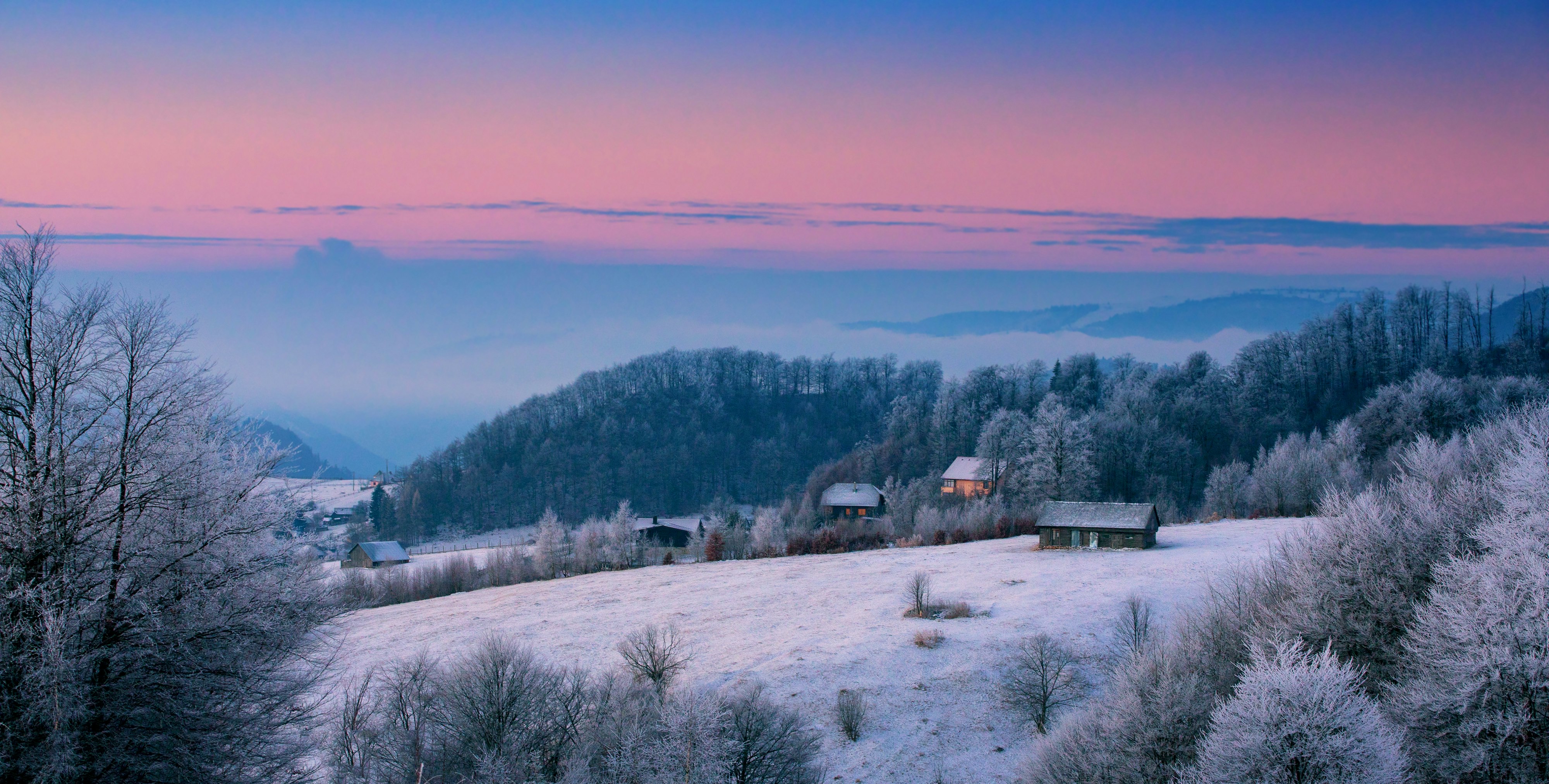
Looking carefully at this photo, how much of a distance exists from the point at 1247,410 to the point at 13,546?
347 ft

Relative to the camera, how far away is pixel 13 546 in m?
10.5

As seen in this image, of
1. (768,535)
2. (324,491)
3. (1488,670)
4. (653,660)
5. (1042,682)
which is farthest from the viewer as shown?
(324,491)

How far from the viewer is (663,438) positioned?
444 ft

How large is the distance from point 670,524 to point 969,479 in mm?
32030

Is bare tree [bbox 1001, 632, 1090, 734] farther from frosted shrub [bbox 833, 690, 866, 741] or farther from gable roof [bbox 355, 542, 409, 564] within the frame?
gable roof [bbox 355, 542, 409, 564]

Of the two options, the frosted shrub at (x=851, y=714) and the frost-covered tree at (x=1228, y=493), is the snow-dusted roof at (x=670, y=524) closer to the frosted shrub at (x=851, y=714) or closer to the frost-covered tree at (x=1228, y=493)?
the frost-covered tree at (x=1228, y=493)

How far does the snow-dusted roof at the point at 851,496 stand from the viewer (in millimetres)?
89250

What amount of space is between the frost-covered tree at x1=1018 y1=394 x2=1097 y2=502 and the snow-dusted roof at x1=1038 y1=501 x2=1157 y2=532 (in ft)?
44.7

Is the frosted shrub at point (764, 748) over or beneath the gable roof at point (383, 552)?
over

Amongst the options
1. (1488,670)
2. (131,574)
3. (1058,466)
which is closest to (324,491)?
(1058,466)

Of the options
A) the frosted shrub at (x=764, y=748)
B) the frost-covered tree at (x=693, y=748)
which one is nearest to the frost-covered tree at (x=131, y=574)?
the frost-covered tree at (x=693, y=748)

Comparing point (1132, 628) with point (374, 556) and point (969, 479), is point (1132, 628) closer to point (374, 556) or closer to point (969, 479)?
point (969, 479)

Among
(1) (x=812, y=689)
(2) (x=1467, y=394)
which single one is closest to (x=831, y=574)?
(1) (x=812, y=689)

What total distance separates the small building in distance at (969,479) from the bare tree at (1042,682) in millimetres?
51267
